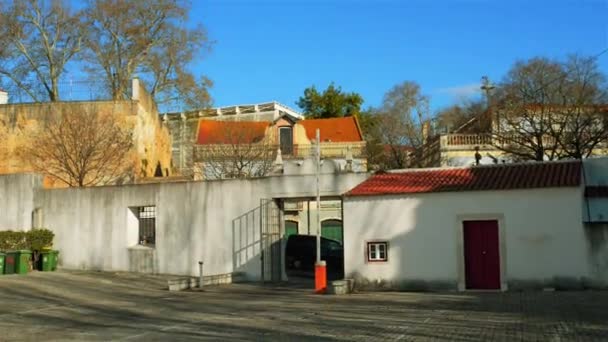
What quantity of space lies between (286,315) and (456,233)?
776 centimetres

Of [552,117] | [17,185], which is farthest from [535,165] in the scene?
[17,185]

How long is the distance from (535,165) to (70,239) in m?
18.6

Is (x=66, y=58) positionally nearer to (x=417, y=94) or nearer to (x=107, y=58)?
(x=107, y=58)

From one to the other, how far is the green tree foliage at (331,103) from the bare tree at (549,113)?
87.8 feet

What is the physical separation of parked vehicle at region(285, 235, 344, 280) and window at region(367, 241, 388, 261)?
6648mm

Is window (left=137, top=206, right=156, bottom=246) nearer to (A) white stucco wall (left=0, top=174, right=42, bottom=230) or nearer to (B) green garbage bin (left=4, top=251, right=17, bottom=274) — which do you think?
(A) white stucco wall (left=0, top=174, right=42, bottom=230)

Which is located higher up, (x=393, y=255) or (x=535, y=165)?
(x=535, y=165)

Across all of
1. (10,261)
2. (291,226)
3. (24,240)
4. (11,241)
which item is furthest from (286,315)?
(291,226)

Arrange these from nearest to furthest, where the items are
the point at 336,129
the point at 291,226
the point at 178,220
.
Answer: the point at 178,220 < the point at 291,226 < the point at 336,129

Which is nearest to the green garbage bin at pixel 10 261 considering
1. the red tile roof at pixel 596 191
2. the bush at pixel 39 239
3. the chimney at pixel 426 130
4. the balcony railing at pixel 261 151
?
the bush at pixel 39 239

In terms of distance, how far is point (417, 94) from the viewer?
191 feet

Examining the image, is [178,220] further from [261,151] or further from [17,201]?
[261,151]

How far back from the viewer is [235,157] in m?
43.0

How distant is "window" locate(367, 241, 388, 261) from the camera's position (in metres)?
22.2
